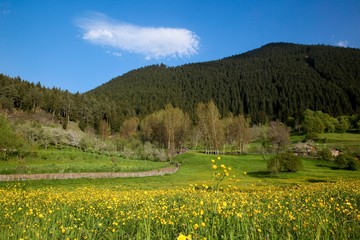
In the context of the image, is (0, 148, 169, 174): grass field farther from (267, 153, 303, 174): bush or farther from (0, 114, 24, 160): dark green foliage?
(267, 153, 303, 174): bush

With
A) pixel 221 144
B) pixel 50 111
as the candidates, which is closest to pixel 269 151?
pixel 221 144

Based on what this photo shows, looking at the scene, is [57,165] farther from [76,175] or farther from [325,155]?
[325,155]

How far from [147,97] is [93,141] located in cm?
11812

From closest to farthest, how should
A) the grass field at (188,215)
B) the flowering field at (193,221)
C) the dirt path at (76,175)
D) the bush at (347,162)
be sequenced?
the flowering field at (193,221), the grass field at (188,215), the dirt path at (76,175), the bush at (347,162)

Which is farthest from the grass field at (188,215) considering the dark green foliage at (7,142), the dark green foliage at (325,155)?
the dark green foliage at (325,155)

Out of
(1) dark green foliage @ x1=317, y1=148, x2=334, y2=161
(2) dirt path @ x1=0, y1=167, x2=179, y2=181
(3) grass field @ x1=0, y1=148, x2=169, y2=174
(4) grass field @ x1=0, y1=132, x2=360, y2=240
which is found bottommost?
(2) dirt path @ x1=0, y1=167, x2=179, y2=181

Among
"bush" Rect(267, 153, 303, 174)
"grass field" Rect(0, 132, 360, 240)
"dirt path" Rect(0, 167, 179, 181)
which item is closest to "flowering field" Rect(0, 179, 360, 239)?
"grass field" Rect(0, 132, 360, 240)

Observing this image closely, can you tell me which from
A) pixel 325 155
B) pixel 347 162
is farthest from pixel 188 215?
pixel 325 155

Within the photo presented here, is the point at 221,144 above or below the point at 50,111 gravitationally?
below

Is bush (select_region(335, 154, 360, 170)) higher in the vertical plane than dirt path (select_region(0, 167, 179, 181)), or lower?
higher

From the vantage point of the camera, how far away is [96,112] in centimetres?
12812

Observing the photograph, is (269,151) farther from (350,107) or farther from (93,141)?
(350,107)

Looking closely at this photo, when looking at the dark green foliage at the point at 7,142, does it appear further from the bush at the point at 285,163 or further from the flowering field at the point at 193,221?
the bush at the point at 285,163

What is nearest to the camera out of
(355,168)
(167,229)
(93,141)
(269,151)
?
(167,229)
